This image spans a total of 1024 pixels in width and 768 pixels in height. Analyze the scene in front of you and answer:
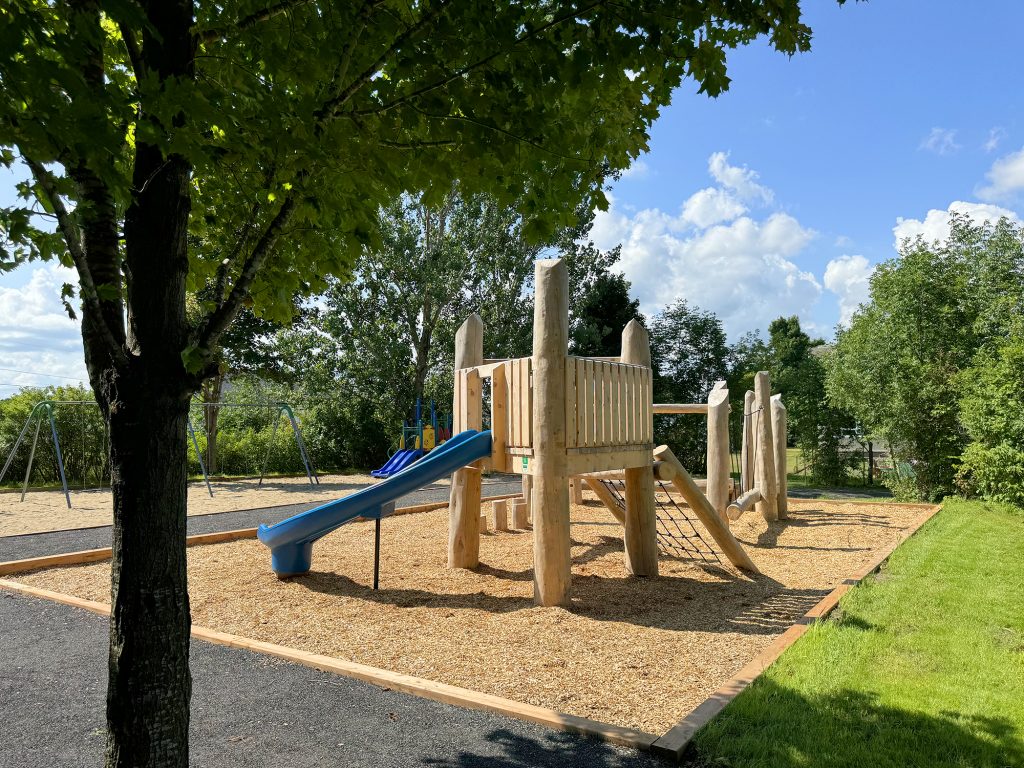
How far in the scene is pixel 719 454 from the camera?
403 inches

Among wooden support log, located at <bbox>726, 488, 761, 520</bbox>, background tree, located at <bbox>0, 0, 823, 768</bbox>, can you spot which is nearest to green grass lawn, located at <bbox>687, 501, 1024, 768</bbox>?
background tree, located at <bbox>0, 0, 823, 768</bbox>

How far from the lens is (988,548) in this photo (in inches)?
352

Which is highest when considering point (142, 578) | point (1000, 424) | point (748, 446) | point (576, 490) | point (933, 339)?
point (933, 339)

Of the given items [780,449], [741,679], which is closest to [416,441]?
[780,449]

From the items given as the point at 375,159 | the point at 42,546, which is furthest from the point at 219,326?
the point at 42,546

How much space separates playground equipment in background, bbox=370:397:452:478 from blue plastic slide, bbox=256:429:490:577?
1019 centimetres

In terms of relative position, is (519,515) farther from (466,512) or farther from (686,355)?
(686,355)

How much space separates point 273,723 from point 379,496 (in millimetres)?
3193

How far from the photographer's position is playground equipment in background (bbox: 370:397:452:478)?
1979 centimetres

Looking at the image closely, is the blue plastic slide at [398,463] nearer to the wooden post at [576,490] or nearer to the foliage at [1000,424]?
the wooden post at [576,490]

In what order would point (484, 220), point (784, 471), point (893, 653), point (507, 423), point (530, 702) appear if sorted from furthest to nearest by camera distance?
point (484, 220) < point (784, 471) < point (507, 423) < point (893, 653) < point (530, 702)

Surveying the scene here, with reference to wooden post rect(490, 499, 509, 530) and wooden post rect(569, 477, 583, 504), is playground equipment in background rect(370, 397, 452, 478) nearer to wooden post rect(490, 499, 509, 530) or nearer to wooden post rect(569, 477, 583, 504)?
wooden post rect(569, 477, 583, 504)

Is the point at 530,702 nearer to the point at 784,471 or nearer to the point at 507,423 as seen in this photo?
the point at 507,423

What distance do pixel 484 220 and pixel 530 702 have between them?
74.2 ft
